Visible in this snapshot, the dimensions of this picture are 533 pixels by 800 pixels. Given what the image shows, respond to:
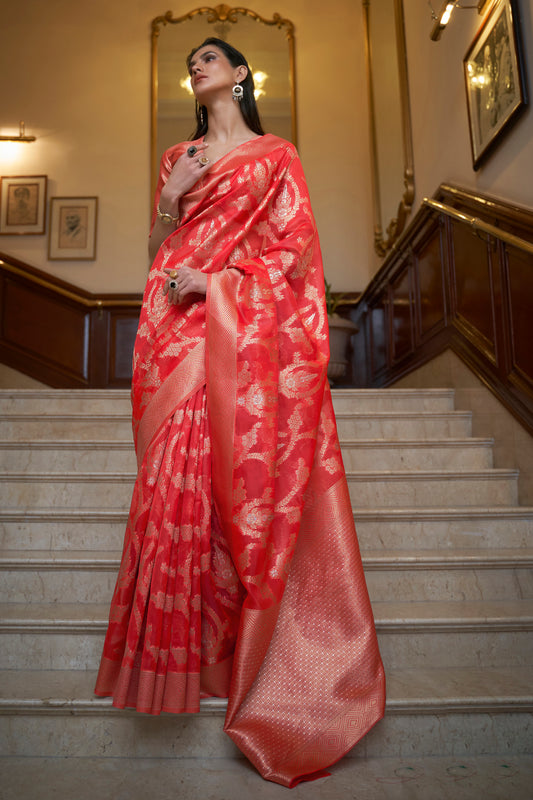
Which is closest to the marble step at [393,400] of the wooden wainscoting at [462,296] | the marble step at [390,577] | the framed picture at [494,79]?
the wooden wainscoting at [462,296]

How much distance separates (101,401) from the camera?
3.48 meters

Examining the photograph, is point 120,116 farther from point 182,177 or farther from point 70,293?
point 182,177

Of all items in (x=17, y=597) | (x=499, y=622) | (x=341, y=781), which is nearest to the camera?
(x=341, y=781)

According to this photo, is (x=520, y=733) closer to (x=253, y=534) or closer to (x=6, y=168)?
(x=253, y=534)

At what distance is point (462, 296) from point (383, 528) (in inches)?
60.2

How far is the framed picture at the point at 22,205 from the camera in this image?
5.61 m

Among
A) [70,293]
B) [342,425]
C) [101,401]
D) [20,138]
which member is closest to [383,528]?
[342,425]

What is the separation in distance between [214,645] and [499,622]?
829mm

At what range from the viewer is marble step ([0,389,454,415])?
3443 mm

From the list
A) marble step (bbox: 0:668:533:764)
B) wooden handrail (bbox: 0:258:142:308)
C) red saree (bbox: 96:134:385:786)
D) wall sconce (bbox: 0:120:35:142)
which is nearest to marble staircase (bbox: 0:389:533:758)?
marble step (bbox: 0:668:533:764)

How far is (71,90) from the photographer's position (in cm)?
579

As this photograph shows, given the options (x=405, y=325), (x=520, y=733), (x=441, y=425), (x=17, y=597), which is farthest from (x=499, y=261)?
(x=17, y=597)

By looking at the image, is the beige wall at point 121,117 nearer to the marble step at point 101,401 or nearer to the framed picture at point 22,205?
the framed picture at point 22,205

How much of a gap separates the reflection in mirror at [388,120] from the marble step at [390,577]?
10.1ft
